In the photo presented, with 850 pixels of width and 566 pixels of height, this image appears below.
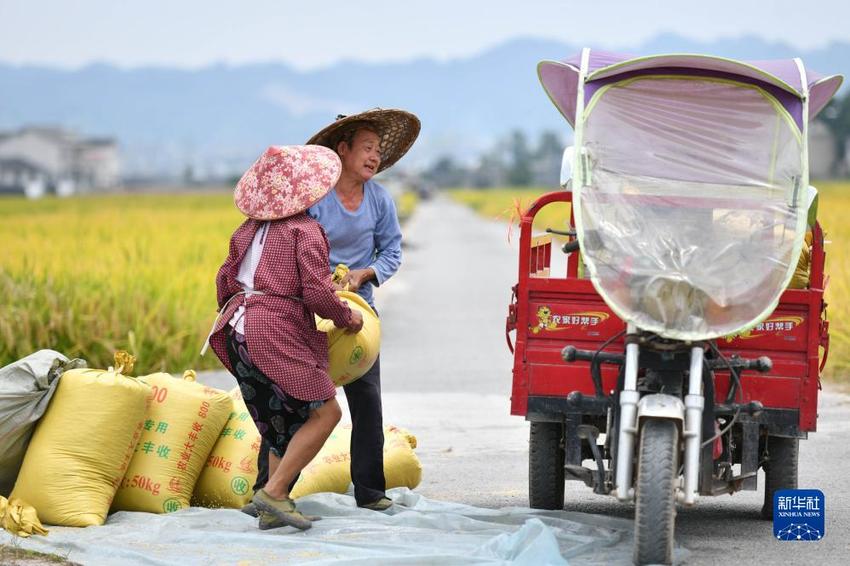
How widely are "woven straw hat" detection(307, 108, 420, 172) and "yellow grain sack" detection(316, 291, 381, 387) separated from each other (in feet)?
2.50

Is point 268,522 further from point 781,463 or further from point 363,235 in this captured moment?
point 781,463

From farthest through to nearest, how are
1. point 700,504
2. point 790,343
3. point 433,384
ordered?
1. point 433,384
2. point 700,504
3. point 790,343

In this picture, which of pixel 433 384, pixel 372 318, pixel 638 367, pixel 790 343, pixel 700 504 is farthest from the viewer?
pixel 433 384

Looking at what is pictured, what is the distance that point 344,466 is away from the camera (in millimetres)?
6891

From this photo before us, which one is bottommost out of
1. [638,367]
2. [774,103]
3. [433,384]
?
[433,384]

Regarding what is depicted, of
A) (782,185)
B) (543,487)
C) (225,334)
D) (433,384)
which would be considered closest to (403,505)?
(543,487)

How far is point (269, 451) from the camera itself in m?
6.33

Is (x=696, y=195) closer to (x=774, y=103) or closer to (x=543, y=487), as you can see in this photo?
(x=774, y=103)

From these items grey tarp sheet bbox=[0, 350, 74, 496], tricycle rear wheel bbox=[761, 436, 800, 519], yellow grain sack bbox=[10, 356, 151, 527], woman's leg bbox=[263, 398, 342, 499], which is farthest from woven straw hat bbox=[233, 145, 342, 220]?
tricycle rear wheel bbox=[761, 436, 800, 519]

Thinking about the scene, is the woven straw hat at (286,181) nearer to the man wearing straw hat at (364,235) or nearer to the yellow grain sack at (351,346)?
the man wearing straw hat at (364,235)

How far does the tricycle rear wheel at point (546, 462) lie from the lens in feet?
20.7

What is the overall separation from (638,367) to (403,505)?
1621 mm

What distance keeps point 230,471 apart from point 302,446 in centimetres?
79

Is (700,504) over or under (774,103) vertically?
under
